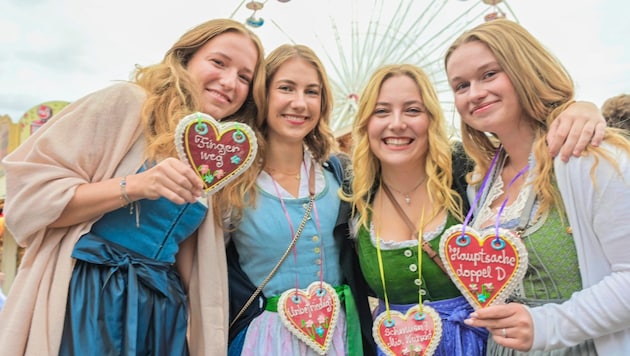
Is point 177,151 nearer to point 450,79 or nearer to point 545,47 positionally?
point 450,79

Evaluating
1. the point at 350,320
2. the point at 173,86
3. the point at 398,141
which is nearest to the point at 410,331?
the point at 350,320

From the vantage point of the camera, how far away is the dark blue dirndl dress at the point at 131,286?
1.70 m

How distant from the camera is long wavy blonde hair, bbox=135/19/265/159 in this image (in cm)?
184

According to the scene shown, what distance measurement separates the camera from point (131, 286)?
1736 millimetres

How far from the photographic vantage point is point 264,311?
7.13 feet

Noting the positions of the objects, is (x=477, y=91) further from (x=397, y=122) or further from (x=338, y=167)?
(x=338, y=167)

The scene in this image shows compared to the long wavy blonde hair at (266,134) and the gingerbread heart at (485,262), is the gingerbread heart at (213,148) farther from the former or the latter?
the gingerbread heart at (485,262)

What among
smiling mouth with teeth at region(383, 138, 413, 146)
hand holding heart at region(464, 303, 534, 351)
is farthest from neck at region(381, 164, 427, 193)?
hand holding heart at region(464, 303, 534, 351)

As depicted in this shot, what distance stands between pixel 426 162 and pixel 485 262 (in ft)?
2.81

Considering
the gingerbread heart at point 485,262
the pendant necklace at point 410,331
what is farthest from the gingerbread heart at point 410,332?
the gingerbread heart at point 485,262

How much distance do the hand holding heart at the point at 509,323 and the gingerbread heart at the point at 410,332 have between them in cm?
48

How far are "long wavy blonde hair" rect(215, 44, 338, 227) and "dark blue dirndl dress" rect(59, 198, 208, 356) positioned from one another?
1.00 ft

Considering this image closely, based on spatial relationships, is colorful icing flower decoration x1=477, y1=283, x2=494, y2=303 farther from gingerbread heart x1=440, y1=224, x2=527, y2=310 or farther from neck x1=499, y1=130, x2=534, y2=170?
neck x1=499, y1=130, x2=534, y2=170

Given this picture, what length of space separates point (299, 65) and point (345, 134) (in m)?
6.32
